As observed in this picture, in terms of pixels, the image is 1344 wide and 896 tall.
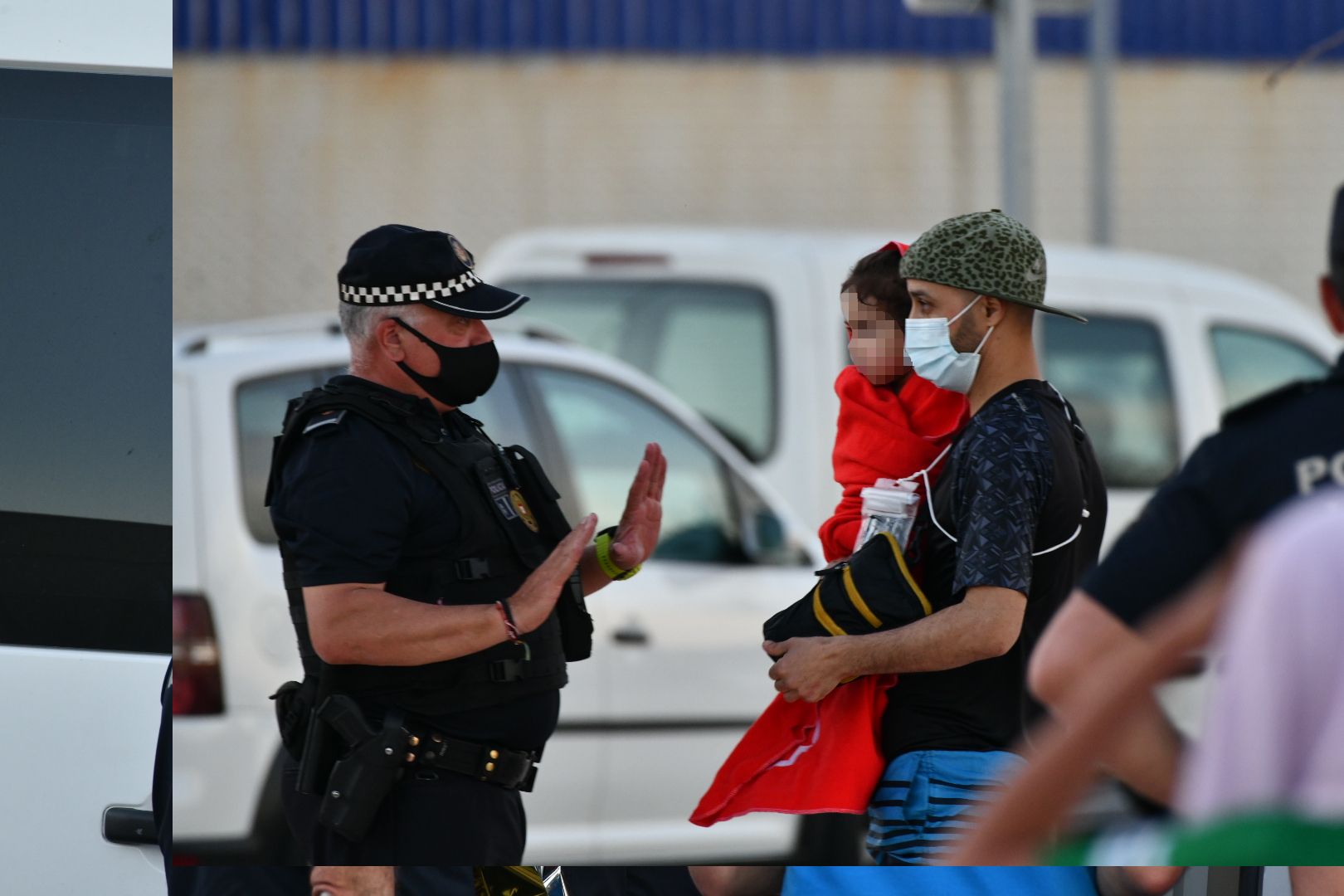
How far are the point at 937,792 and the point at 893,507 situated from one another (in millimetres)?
465

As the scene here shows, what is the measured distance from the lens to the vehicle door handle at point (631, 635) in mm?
4516

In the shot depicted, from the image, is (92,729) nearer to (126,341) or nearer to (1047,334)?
(126,341)

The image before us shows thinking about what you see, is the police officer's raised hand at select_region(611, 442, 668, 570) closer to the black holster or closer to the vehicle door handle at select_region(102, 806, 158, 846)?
the black holster

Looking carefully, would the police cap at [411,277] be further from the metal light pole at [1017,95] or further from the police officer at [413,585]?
the metal light pole at [1017,95]

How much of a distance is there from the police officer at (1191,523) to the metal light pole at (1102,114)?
4.01 m

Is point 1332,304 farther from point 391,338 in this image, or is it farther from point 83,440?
point 83,440

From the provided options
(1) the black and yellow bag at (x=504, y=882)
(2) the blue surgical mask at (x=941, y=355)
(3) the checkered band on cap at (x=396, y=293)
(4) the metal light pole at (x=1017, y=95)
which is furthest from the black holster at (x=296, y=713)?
(4) the metal light pole at (x=1017, y=95)

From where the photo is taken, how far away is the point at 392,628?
267 cm

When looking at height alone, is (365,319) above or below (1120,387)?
above

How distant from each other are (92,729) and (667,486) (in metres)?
2.11

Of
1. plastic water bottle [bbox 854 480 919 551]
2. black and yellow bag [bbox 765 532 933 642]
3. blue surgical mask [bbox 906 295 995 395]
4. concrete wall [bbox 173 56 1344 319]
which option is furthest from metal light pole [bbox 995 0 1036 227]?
concrete wall [bbox 173 56 1344 319]

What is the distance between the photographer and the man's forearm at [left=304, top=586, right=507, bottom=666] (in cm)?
266

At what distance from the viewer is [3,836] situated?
293 cm

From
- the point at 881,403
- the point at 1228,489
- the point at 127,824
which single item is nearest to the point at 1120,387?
the point at 881,403
